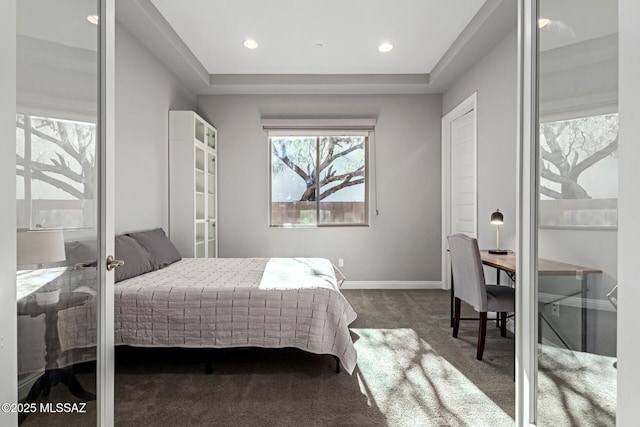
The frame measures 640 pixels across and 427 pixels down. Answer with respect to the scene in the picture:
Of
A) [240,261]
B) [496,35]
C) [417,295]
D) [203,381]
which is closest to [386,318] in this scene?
[417,295]

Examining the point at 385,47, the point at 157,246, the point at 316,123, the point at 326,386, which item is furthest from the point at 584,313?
the point at 316,123

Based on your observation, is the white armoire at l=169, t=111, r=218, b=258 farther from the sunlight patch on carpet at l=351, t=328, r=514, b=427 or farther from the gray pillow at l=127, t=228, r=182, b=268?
the sunlight patch on carpet at l=351, t=328, r=514, b=427

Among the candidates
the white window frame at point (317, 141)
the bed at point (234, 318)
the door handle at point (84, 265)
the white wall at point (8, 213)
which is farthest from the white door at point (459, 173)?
the white wall at point (8, 213)

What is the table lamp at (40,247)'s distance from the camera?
1010 mm

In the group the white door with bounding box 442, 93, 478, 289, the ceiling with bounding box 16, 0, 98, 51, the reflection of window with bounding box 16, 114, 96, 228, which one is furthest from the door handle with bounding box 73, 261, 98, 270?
the white door with bounding box 442, 93, 478, 289

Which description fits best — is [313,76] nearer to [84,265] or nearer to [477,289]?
[477,289]

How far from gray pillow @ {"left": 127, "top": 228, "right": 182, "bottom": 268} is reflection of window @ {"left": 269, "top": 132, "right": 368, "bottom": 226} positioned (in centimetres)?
180

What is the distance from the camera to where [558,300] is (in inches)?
52.8

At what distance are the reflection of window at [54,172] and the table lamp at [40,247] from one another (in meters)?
0.03

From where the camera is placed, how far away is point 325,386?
2307 millimetres

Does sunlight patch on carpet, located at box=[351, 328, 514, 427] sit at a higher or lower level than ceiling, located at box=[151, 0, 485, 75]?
lower

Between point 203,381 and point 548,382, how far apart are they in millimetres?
1919

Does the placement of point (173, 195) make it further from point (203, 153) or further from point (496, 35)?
point (496, 35)

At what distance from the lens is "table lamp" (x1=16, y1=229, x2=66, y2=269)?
1.01 meters
